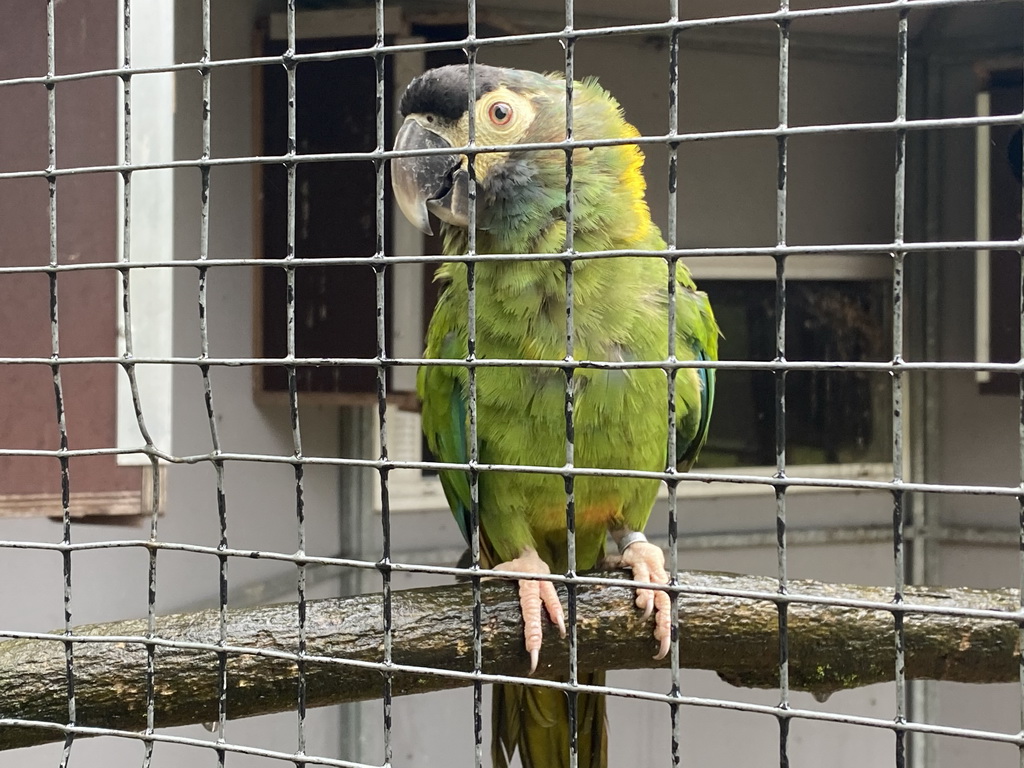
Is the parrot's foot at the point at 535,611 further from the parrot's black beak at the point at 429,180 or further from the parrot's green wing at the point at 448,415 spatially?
the parrot's black beak at the point at 429,180

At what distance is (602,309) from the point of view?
1.25 metres

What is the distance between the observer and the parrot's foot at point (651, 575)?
3.68ft

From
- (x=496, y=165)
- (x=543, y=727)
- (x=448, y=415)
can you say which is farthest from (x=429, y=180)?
(x=543, y=727)

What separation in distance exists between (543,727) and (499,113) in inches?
35.8

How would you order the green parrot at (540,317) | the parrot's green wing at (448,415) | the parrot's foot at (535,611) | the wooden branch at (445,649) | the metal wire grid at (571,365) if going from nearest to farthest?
the metal wire grid at (571,365) < the wooden branch at (445,649) < the parrot's foot at (535,611) < the green parrot at (540,317) < the parrot's green wing at (448,415)

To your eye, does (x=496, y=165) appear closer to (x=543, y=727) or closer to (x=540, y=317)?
(x=540, y=317)

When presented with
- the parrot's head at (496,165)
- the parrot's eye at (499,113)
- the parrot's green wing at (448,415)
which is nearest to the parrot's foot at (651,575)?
the parrot's green wing at (448,415)

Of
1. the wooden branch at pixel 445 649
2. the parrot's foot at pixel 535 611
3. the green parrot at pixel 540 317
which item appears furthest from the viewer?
the green parrot at pixel 540 317

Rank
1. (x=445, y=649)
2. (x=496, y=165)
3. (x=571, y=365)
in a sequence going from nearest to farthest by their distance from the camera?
(x=571, y=365) < (x=445, y=649) < (x=496, y=165)

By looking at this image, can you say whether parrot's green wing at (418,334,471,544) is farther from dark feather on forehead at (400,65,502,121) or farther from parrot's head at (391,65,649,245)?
dark feather on forehead at (400,65,502,121)

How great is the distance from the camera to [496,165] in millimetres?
1229

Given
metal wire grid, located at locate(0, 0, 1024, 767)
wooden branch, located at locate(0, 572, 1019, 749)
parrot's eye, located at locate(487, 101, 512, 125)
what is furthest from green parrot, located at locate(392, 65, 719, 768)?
metal wire grid, located at locate(0, 0, 1024, 767)

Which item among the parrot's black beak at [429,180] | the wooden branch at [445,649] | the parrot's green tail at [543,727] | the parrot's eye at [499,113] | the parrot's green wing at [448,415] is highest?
the parrot's eye at [499,113]

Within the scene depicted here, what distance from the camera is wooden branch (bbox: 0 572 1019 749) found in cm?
98
